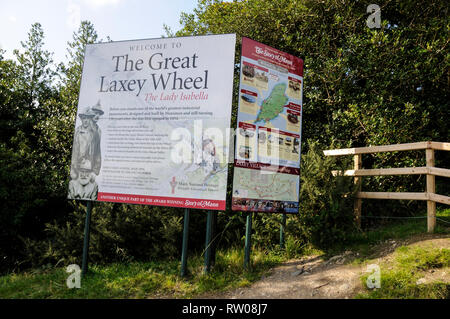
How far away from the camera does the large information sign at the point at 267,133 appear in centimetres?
497

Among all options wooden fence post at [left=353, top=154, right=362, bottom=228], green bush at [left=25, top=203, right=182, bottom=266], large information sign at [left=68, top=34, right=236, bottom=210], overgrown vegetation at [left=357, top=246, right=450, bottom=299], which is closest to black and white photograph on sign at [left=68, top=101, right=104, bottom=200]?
large information sign at [left=68, top=34, right=236, bottom=210]

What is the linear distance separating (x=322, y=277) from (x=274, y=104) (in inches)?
114

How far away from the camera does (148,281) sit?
504 centimetres

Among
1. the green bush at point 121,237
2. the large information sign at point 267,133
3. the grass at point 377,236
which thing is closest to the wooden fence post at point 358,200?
the grass at point 377,236

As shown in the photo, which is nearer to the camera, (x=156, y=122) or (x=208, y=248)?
(x=208, y=248)

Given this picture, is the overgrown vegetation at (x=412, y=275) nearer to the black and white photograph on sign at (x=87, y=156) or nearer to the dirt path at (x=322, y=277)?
the dirt path at (x=322, y=277)

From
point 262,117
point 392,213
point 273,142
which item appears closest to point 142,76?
point 262,117

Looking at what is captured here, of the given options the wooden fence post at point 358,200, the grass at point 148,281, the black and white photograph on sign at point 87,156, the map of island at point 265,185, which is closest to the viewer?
the grass at point 148,281

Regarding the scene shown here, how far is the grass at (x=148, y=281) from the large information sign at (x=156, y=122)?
3.95 ft

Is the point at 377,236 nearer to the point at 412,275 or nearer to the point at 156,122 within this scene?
the point at 412,275

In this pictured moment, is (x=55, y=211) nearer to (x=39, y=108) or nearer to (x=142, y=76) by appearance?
(x=39, y=108)

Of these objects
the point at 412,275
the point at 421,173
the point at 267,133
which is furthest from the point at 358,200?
the point at 267,133

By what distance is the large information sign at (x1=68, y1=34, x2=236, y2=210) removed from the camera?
16.2ft
